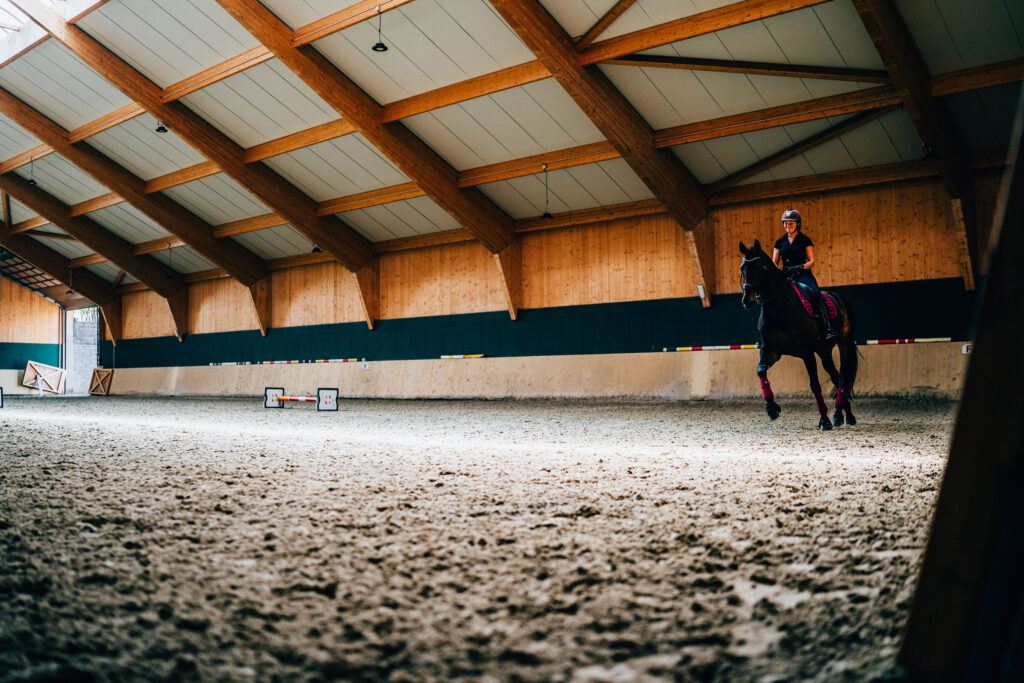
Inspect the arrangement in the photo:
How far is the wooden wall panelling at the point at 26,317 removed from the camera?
2705cm

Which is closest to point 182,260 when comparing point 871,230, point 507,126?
point 507,126

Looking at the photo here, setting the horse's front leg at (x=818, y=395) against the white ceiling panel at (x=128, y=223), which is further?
the white ceiling panel at (x=128, y=223)

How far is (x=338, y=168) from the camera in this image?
14984 mm

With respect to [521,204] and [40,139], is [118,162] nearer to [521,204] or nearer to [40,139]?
[40,139]

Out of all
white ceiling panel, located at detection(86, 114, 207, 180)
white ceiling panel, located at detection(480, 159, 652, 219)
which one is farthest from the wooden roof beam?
white ceiling panel, located at detection(480, 159, 652, 219)

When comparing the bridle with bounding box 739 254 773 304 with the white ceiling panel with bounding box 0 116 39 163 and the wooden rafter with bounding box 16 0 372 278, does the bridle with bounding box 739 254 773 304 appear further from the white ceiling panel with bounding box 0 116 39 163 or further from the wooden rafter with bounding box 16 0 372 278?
the white ceiling panel with bounding box 0 116 39 163

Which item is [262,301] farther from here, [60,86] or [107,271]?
[107,271]

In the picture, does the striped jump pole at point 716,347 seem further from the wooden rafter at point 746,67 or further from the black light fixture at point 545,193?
the wooden rafter at point 746,67

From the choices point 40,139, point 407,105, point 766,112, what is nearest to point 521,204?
point 407,105

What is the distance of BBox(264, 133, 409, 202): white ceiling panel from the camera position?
14156 mm

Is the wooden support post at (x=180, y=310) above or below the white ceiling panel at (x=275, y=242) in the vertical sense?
below

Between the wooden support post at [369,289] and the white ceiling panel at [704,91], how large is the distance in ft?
31.5

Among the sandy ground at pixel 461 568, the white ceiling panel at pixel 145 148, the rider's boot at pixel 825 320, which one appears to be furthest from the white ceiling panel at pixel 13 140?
the rider's boot at pixel 825 320

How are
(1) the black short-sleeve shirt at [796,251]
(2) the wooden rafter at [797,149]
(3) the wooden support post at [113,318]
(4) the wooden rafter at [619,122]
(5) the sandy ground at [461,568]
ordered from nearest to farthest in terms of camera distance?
(5) the sandy ground at [461,568] → (1) the black short-sleeve shirt at [796,251] → (4) the wooden rafter at [619,122] → (2) the wooden rafter at [797,149] → (3) the wooden support post at [113,318]
